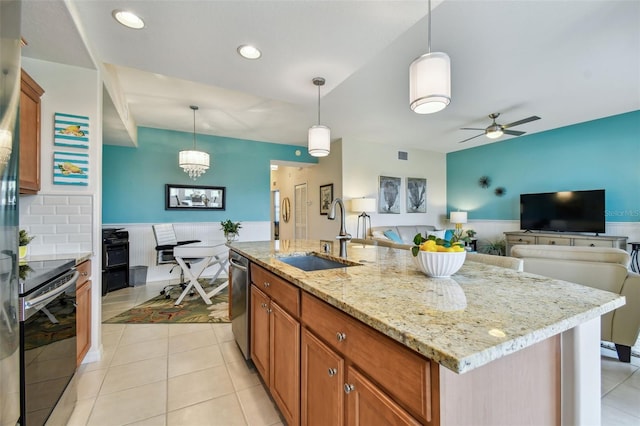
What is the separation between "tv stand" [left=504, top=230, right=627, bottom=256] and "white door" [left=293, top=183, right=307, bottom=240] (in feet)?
14.5

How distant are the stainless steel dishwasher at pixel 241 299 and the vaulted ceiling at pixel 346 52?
168cm

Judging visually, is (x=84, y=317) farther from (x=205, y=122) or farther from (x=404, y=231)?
(x=404, y=231)

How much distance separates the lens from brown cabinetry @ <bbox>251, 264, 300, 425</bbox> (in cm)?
132

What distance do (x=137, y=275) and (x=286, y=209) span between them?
4361 mm

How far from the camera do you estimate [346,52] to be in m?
2.18

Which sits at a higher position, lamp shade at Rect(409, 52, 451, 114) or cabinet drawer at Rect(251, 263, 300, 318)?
lamp shade at Rect(409, 52, 451, 114)

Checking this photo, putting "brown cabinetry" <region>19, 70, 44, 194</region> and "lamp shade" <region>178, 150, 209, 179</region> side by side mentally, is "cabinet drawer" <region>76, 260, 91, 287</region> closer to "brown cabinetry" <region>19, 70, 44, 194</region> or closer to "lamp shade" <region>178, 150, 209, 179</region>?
"brown cabinetry" <region>19, 70, 44, 194</region>

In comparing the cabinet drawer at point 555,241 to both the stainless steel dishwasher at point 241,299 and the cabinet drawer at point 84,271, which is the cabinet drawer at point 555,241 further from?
the cabinet drawer at point 84,271

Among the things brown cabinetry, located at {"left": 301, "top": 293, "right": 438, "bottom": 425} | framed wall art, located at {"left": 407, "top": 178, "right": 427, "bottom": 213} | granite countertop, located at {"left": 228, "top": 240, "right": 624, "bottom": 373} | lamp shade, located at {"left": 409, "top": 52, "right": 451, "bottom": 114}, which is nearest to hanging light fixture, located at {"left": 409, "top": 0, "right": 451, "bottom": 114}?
lamp shade, located at {"left": 409, "top": 52, "right": 451, "bottom": 114}

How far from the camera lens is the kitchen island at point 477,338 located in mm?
642

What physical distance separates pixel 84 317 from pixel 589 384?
2937 millimetres

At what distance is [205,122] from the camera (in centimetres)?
462

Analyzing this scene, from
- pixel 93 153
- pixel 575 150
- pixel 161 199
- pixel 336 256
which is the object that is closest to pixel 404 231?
pixel 575 150

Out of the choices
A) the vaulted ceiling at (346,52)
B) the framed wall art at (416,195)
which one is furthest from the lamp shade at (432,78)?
the framed wall art at (416,195)
